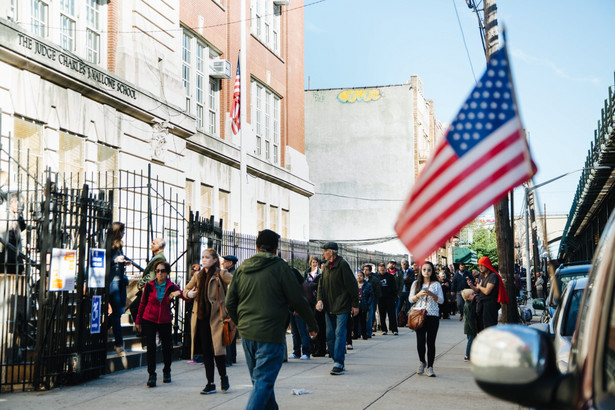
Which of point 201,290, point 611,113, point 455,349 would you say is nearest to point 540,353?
point 201,290

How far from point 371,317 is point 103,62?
923 cm

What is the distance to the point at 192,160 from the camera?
961 inches

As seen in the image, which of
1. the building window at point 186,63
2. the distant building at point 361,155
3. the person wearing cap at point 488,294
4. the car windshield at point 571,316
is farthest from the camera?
the distant building at point 361,155

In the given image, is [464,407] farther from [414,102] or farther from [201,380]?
[414,102]

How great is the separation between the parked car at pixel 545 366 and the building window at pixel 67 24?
16674mm

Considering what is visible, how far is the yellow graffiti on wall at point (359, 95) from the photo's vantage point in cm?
5212

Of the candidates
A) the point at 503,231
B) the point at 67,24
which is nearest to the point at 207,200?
the point at 67,24

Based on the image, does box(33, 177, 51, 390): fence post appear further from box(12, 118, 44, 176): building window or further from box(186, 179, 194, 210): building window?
box(186, 179, 194, 210): building window

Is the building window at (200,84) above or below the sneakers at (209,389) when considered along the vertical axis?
above

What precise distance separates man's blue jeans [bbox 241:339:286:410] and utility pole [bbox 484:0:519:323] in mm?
7107

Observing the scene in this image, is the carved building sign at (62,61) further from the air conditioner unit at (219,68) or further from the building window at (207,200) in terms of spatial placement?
the air conditioner unit at (219,68)

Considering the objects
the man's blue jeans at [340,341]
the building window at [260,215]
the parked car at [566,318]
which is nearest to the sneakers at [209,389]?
the man's blue jeans at [340,341]

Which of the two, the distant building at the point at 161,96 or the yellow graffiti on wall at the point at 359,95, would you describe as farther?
the yellow graffiti on wall at the point at 359,95

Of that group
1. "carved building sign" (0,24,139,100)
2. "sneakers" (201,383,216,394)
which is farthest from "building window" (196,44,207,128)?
"sneakers" (201,383,216,394)
